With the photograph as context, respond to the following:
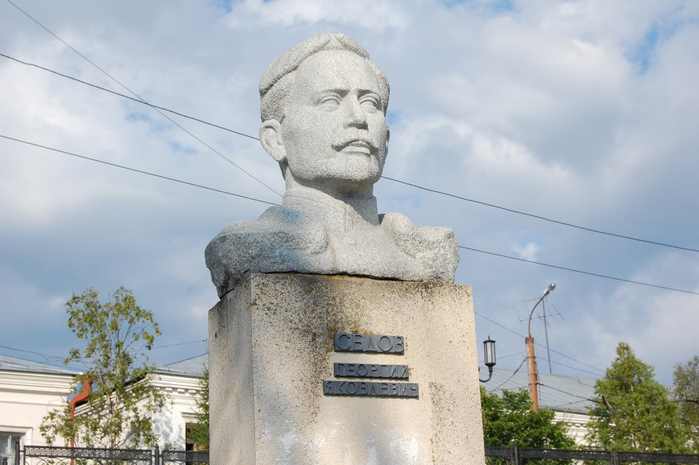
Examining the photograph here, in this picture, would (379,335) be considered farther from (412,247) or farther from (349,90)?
(349,90)

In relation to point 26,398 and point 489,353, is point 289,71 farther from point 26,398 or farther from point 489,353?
point 26,398

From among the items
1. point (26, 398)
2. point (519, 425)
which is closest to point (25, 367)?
point (26, 398)

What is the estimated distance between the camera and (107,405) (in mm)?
14742

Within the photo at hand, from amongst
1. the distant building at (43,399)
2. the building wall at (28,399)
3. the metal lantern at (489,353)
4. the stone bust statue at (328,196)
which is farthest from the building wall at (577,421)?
the stone bust statue at (328,196)

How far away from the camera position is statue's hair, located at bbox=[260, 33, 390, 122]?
4820 mm

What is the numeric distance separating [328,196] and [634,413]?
1320cm

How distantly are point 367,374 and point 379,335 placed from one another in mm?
224

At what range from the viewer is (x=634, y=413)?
1591 centimetres

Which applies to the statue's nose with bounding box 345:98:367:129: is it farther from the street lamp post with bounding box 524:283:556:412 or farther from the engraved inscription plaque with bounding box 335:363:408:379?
the street lamp post with bounding box 524:283:556:412

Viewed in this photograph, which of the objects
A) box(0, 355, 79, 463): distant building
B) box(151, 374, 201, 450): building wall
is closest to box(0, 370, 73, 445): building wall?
box(0, 355, 79, 463): distant building

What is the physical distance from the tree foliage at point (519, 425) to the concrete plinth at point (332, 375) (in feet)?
38.1

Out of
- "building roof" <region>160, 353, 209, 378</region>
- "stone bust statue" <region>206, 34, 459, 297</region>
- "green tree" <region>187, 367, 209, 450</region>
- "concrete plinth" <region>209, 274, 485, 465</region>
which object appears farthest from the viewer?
"building roof" <region>160, 353, 209, 378</region>

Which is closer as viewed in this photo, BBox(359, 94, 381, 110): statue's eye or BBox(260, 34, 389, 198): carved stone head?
BBox(260, 34, 389, 198): carved stone head

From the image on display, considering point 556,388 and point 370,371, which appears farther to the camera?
point 556,388
